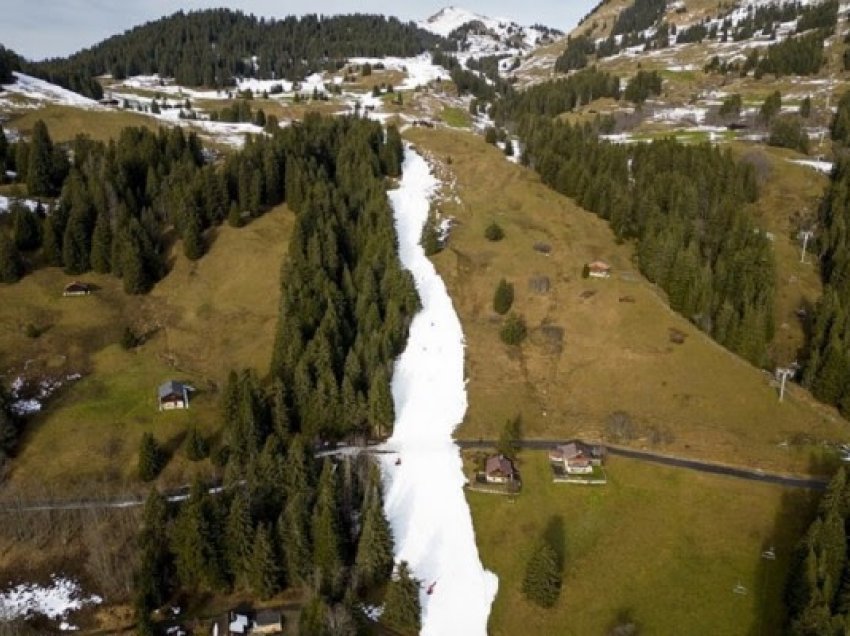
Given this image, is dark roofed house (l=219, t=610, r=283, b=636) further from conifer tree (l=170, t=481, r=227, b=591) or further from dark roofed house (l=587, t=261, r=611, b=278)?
dark roofed house (l=587, t=261, r=611, b=278)

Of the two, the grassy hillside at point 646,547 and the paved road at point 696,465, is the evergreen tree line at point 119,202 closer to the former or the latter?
the paved road at point 696,465

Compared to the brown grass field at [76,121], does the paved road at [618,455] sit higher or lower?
lower

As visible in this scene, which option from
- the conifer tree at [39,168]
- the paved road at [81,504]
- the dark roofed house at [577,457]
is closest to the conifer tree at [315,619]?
the paved road at [81,504]

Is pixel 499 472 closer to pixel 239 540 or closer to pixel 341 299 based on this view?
pixel 239 540

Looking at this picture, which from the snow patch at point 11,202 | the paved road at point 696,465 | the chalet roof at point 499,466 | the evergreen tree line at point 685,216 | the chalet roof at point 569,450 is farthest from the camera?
the snow patch at point 11,202

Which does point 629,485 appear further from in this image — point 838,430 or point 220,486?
point 220,486

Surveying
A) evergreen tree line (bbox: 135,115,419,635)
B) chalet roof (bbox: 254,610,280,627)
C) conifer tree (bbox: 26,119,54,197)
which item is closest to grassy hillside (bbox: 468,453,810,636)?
evergreen tree line (bbox: 135,115,419,635)
